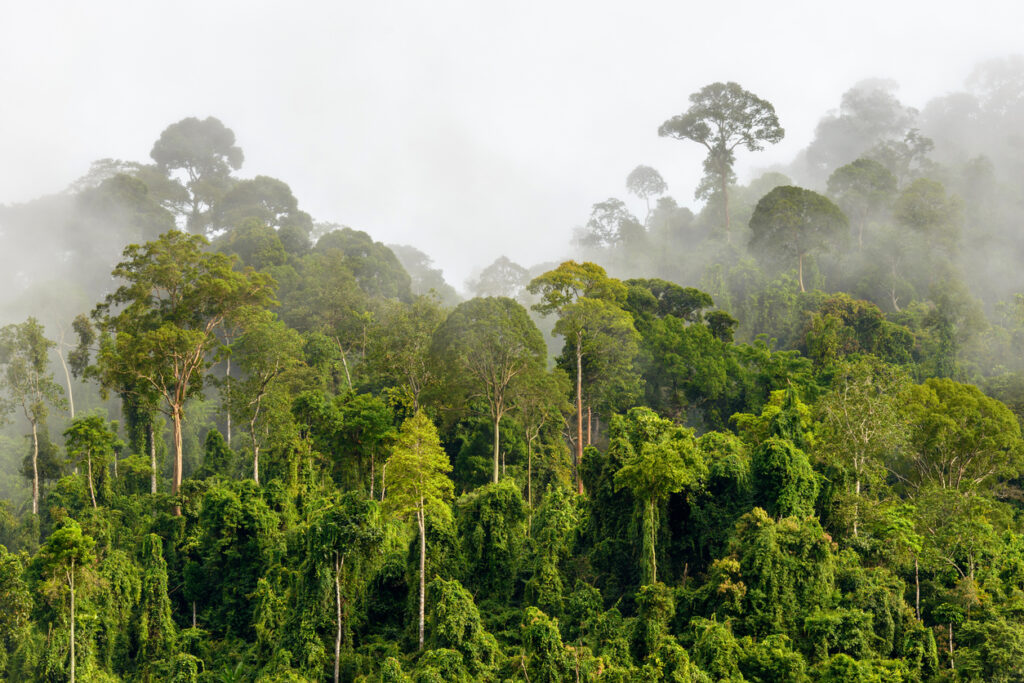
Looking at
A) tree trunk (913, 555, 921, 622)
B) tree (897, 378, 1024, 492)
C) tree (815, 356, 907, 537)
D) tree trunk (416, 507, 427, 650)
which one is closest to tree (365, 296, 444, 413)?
tree trunk (416, 507, 427, 650)

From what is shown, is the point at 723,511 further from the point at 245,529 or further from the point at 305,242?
the point at 305,242

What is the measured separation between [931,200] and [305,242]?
187 ft

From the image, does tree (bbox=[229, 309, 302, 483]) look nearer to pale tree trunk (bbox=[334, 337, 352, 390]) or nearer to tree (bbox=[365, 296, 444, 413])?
tree (bbox=[365, 296, 444, 413])

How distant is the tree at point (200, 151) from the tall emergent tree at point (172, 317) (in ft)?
176

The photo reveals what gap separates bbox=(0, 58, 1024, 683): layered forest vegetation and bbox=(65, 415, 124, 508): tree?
0.15m

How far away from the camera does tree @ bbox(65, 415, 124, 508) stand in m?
37.2

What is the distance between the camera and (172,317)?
40.2 m

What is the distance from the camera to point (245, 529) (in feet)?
112

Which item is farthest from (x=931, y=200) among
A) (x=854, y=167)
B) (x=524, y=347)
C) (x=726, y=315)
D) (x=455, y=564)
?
(x=455, y=564)

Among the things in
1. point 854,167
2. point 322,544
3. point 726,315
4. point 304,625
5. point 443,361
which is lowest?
point 304,625

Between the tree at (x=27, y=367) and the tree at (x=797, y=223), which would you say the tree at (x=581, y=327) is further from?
the tree at (x=27, y=367)

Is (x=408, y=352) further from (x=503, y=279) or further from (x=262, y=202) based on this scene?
(x=503, y=279)

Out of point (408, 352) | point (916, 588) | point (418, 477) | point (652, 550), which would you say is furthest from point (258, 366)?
point (916, 588)

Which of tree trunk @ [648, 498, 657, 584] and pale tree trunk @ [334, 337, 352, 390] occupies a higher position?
pale tree trunk @ [334, 337, 352, 390]
